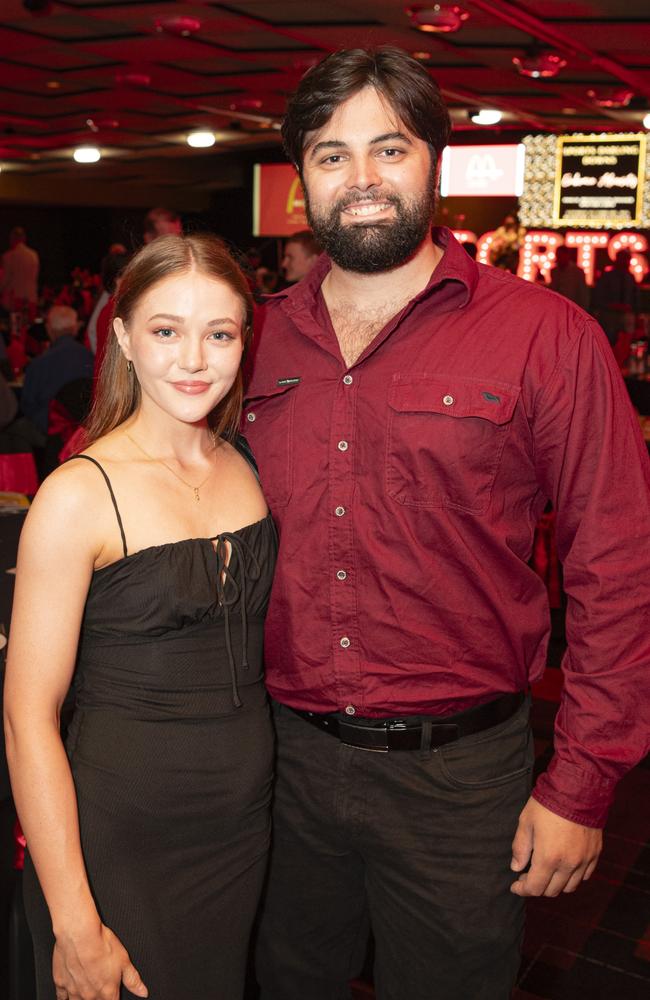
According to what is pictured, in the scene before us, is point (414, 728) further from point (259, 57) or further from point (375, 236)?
point (259, 57)

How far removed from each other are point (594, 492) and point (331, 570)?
450 millimetres

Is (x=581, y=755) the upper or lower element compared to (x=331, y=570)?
lower

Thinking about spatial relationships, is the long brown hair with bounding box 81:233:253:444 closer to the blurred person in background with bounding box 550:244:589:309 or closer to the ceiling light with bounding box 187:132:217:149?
the blurred person in background with bounding box 550:244:589:309

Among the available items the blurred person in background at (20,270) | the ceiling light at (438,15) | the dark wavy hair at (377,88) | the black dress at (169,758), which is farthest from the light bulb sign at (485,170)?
the black dress at (169,758)

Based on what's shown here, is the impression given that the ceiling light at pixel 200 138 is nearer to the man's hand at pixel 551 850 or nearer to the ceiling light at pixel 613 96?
the ceiling light at pixel 613 96

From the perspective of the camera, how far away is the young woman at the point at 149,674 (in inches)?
60.6

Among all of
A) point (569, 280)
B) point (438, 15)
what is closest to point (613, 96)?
point (569, 280)

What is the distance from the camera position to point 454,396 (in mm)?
1730

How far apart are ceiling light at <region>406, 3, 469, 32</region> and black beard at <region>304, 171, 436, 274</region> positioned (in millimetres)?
5596

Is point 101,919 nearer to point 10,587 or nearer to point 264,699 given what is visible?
point 264,699

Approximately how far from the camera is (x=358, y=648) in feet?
5.85

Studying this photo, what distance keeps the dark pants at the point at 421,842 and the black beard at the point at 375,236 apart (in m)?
0.81

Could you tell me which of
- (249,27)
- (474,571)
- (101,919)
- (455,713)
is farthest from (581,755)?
(249,27)

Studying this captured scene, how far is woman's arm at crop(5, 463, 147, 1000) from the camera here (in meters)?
1.52
